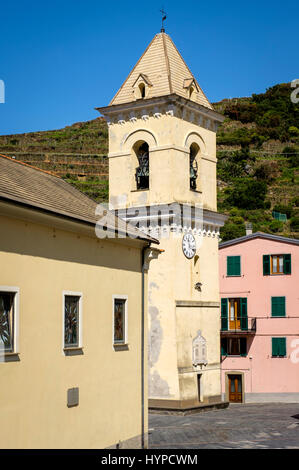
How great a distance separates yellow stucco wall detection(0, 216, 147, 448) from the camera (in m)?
13.3

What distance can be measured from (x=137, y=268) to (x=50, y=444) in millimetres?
5896

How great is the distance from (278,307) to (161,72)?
13.7 meters

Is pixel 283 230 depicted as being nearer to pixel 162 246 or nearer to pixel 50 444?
pixel 162 246

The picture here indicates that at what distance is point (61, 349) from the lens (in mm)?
14781

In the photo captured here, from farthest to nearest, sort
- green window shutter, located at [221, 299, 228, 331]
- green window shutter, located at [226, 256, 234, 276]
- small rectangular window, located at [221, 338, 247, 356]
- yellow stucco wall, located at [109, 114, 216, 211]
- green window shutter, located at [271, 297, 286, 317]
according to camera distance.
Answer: green window shutter, located at [226, 256, 234, 276] < green window shutter, located at [221, 299, 228, 331] < small rectangular window, located at [221, 338, 247, 356] < green window shutter, located at [271, 297, 286, 317] < yellow stucco wall, located at [109, 114, 216, 211]

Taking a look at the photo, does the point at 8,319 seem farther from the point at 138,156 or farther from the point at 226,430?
the point at 138,156

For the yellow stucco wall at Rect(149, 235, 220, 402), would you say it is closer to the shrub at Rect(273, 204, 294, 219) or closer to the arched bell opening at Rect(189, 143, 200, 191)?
the arched bell opening at Rect(189, 143, 200, 191)

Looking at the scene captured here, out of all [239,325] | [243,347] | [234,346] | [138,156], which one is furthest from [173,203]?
[234,346]

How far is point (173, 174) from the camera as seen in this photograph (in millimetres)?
27188

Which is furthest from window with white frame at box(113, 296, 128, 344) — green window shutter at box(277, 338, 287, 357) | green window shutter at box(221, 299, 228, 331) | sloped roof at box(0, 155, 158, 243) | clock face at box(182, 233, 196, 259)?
green window shutter at box(221, 299, 228, 331)

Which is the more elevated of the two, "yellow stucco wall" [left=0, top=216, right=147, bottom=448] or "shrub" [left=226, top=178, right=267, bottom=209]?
"shrub" [left=226, top=178, right=267, bottom=209]

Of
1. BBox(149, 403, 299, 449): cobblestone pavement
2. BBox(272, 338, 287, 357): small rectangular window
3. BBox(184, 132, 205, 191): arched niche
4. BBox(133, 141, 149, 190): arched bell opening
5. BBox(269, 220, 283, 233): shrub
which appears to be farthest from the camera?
BBox(269, 220, 283, 233): shrub

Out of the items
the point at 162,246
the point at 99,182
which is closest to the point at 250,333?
the point at 162,246

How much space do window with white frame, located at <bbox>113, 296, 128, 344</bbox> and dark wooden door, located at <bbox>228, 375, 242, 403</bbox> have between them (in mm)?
18998
